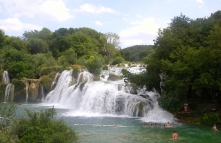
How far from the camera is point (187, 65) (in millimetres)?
20344

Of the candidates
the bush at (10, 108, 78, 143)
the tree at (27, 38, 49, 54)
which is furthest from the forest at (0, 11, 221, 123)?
Answer: the tree at (27, 38, 49, 54)

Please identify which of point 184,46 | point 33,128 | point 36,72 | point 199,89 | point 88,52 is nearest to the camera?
point 33,128

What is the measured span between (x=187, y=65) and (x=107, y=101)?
30.8 ft

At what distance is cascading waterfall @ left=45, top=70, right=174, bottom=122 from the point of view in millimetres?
24277

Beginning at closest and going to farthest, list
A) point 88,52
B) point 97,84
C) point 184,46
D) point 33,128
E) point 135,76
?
1. point 33,128
2. point 184,46
3. point 135,76
4. point 97,84
5. point 88,52

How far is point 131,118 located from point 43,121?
12050mm

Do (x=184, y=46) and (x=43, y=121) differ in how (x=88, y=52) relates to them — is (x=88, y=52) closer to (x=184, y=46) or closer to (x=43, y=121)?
(x=184, y=46)

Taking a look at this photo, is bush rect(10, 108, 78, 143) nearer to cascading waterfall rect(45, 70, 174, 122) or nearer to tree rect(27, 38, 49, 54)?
cascading waterfall rect(45, 70, 174, 122)

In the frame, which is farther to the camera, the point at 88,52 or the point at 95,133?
the point at 88,52

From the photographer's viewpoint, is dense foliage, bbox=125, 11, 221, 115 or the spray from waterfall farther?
the spray from waterfall

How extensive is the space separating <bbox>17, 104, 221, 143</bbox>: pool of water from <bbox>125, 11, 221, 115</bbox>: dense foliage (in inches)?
112

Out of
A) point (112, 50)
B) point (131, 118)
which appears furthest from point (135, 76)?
point (112, 50)

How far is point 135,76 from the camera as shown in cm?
2494

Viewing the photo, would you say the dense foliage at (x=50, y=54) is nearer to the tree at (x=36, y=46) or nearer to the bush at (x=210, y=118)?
the tree at (x=36, y=46)
